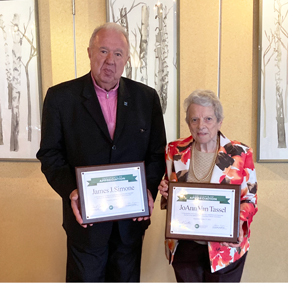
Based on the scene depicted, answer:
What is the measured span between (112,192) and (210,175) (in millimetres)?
509

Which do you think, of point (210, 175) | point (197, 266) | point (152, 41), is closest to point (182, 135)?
point (152, 41)

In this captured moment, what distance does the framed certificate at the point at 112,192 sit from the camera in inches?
57.4

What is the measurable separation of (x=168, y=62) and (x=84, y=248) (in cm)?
144

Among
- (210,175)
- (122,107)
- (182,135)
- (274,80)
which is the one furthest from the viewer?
(182,135)

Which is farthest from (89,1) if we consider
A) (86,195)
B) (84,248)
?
(84,248)

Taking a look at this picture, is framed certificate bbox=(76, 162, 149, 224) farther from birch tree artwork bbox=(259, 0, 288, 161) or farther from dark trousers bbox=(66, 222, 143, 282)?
birch tree artwork bbox=(259, 0, 288, 161)

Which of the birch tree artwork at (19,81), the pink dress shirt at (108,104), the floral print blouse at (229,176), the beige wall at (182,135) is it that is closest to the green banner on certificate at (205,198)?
the floral print blouse at (229,176)

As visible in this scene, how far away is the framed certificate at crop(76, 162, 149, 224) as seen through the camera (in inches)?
57.4

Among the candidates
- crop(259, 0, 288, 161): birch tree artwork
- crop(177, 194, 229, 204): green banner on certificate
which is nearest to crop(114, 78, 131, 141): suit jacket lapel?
crop(177, 194, 229, 204): green banner on certificate

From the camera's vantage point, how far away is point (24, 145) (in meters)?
2.44

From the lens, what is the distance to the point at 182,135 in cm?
237

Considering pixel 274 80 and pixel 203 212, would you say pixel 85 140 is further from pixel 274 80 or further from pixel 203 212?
pixel 274 80

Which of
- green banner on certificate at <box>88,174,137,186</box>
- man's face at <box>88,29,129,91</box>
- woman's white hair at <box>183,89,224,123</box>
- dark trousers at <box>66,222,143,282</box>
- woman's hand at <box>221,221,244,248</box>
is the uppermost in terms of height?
man's face at <box>88,29,129,91</box>

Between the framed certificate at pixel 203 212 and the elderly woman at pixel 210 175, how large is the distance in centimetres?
10
